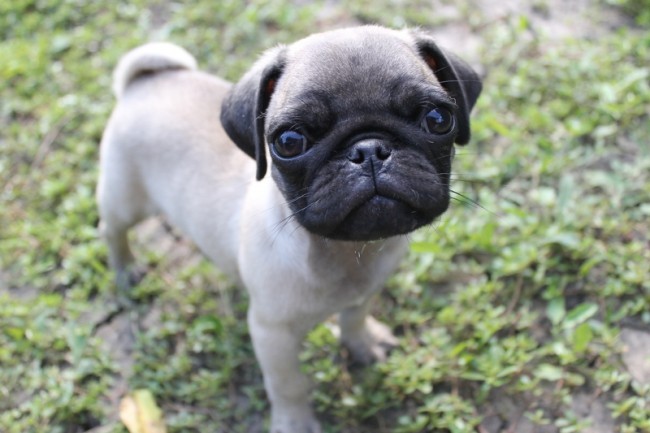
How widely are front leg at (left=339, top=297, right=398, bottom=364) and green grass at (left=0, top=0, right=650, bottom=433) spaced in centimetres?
9

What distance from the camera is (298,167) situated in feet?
10.2

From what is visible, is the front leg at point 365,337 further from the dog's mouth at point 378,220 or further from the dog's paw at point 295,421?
the dog's mouth at point 378,220

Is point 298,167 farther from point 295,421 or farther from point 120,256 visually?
point 120,256

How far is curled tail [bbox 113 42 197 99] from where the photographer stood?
4.71m

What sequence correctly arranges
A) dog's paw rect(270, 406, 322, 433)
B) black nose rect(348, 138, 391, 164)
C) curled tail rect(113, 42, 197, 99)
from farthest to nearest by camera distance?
1. curled tail rect(113, 42, 197, 99)
2. dog's paw rect(270, 406, 322, 433)
3. black nose rect(348, 138, 391, 164)

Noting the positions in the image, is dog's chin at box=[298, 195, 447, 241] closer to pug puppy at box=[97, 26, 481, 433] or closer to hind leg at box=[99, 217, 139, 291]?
pug puppy at box=[97, 26, 481, 433]

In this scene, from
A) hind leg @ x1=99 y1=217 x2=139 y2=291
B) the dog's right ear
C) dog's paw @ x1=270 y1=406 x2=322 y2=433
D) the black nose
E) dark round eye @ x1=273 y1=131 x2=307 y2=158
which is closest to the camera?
the black nose

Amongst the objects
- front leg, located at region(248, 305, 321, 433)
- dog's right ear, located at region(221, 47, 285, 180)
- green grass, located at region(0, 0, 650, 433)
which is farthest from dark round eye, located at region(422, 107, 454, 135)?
front leg, located at region(248, 305, 321, 433)

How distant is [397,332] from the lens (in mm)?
4695

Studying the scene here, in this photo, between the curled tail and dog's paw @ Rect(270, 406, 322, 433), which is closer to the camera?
dog's paw @ Rect(270, 406, 322, 433)

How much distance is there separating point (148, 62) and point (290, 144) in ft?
6.83

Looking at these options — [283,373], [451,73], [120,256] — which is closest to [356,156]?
[451,73]

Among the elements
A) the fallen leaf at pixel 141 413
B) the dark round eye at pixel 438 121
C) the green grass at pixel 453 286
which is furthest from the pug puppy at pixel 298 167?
the fallen leaf at pixel 141 413

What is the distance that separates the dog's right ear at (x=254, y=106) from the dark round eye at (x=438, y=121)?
774 mm
